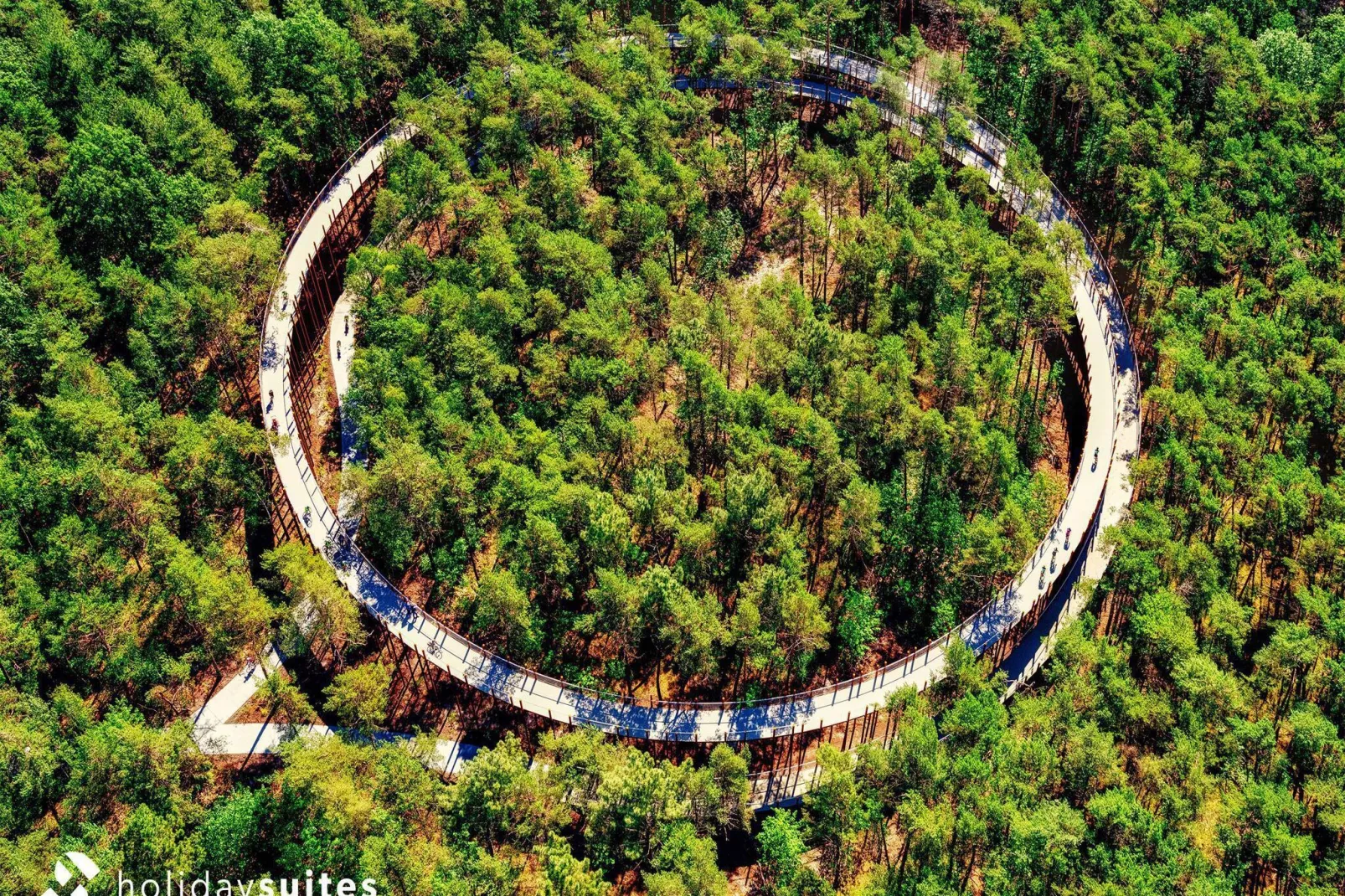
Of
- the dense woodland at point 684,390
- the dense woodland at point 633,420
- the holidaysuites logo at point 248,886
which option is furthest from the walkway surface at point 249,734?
the holidaysuites logo at point 248,886

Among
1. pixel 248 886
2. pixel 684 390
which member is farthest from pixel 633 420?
pixel 248 886

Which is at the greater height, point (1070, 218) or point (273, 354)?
point (1070, 218)

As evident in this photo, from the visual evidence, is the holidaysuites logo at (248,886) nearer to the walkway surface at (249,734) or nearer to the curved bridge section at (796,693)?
the walkway surface at (249,734)

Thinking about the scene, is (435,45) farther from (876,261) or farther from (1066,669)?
(1066,669)

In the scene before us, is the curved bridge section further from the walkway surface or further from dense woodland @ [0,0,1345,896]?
the walkway surface

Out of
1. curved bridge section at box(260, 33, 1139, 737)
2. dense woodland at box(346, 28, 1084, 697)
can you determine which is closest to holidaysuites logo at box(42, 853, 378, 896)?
curved bridge section at box(260, 33, 1139, 737)

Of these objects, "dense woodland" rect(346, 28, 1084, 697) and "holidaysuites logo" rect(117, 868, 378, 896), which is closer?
"holidaysuites logo" rect(117, 868, 378, 896)

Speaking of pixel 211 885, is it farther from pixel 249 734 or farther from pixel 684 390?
pixel 684 390

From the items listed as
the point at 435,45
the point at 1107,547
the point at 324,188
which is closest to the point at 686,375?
the point at 1107,547
